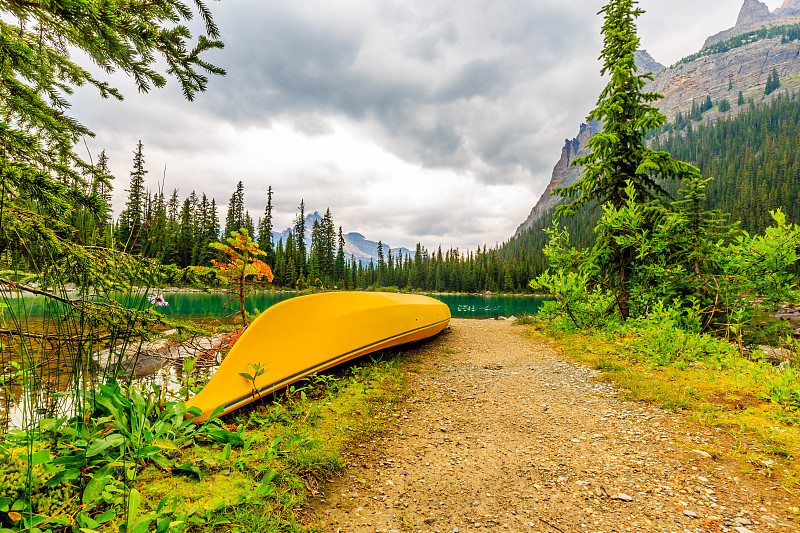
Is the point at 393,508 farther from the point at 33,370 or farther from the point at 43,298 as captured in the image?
the point at 43,298

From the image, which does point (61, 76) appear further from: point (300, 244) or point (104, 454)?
point (300, 244)

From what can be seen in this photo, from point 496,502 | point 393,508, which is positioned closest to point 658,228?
point 496,502

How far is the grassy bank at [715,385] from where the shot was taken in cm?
282

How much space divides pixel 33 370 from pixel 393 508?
8.36 feet

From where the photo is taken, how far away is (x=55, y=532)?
1614 mm

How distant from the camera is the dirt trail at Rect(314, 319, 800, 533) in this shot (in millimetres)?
2148

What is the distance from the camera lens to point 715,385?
4.32 metres

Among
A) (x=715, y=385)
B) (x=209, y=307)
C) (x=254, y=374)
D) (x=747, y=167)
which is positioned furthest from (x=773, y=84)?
(x=254, y=374)

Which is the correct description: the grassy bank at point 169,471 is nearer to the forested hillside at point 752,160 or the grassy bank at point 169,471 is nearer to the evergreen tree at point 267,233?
the evergreen tree at point 267,233

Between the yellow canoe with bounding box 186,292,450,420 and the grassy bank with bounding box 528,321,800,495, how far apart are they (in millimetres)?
3792

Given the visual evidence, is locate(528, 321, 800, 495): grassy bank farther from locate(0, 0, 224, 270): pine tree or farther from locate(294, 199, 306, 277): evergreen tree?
locate(294, 199, 306, 277): evergreen tree

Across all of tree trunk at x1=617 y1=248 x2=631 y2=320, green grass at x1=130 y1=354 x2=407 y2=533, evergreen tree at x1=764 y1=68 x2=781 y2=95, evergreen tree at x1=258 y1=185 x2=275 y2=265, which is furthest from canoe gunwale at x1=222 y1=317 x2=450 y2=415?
evergreen tree at x1=764 y1=68 x2=781 y2=95

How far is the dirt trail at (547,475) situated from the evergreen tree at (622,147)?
209 inches

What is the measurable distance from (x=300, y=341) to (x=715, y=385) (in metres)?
5.58
